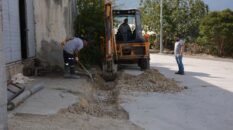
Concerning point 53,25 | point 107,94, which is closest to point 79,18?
point 53,25

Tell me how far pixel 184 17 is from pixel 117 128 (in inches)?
1296

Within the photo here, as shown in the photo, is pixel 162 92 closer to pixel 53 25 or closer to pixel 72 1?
pixel 53 25

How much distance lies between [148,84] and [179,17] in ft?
86.0

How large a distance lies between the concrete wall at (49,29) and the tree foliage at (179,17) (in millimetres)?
23531

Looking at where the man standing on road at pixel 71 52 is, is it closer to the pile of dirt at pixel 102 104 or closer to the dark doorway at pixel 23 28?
the pile of dirt at pixel 102 104

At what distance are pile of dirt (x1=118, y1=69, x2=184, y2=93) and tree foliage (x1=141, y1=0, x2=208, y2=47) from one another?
79.0 feet

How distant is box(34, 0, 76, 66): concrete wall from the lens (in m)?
15.7

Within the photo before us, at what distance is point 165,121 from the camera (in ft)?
31.2

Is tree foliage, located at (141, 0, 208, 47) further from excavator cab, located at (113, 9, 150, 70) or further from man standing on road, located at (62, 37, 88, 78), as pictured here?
man standing on road, located at (62, 37, 88, 78)

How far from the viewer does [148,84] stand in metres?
14.7

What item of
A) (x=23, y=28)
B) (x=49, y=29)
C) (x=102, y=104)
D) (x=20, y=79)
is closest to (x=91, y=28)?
(x=49, y=29)

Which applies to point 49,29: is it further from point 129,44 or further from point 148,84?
point 129,44

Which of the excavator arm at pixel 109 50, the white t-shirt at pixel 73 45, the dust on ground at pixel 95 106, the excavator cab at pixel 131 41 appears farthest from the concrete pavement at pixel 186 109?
the excavator cab at pixel 131 41

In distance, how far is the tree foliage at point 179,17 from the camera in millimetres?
40000
